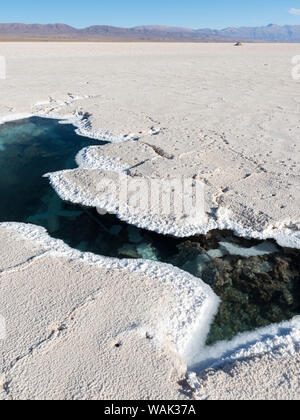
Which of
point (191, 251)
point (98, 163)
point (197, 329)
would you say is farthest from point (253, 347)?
point (98, 163)

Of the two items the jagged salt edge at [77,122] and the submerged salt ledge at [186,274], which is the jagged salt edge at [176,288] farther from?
the jagged salt edge at [77,122]

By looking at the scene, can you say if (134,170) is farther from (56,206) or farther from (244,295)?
(244,295)

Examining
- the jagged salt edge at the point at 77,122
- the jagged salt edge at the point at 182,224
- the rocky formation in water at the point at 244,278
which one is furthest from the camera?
the jagged salt edge at the point at 77,122

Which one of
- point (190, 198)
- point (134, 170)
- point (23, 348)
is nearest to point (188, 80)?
point (134, 170)

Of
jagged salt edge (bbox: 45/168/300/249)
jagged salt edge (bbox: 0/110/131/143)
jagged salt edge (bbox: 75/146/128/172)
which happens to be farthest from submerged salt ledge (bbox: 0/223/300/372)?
jagged salt edge (bbox: 0/110/131/143)

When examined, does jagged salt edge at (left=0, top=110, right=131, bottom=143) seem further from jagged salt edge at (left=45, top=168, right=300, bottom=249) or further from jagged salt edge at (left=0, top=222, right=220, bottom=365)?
jagged salt edge at (left=0, top=222, right=220, bottom=365)

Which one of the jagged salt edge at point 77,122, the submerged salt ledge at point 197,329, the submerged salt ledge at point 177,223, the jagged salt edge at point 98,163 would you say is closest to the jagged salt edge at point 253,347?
the submerged salt ledge at point 197,329
